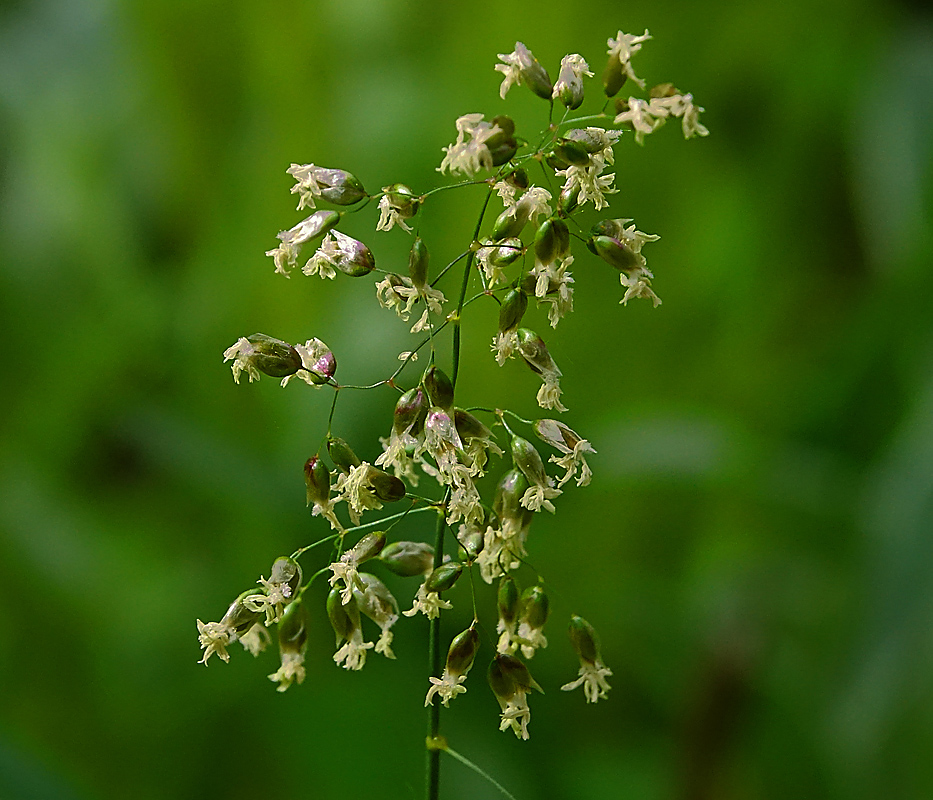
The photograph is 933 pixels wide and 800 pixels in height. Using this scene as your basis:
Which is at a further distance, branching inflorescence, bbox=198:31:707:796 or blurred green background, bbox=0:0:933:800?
blurred green background, bbox=0:0:933:800

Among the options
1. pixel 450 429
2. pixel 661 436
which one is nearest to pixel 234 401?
pixel 661 436

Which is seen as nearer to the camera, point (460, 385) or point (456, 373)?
point (456, 373)

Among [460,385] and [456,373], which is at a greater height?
[460,385]

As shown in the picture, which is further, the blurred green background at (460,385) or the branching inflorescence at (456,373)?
the blurred green background at (460,385)

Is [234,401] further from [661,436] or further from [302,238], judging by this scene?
[302,238]
